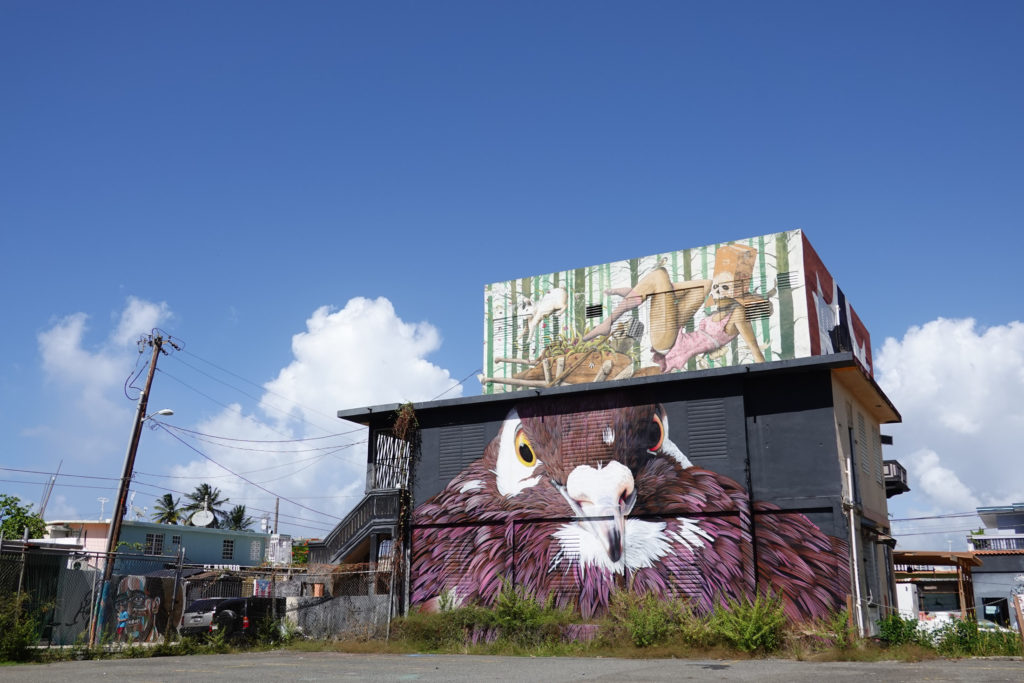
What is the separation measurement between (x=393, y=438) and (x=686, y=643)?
12.2 metres

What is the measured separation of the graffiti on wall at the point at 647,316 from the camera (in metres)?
36.8

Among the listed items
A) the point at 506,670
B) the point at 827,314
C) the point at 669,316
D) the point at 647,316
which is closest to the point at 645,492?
the point at 506,670

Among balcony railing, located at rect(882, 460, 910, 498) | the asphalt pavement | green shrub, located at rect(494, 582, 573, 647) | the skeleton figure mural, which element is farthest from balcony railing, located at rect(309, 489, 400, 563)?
balcony railing, located at rect(882, 460, 910, 498)

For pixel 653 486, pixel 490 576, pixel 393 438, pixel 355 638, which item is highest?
pixel 393 438

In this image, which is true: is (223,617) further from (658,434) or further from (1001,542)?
(1001,542)

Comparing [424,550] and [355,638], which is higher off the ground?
[424,550]

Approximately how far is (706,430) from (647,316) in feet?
58.0

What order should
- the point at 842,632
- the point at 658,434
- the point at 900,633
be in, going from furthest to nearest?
the point at 658,434 → the point at 900,633 → the point at 842,632

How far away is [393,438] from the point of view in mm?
27344

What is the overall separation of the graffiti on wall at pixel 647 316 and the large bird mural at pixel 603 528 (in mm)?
14787

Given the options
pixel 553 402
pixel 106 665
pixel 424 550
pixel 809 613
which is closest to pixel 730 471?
pixel 809 613

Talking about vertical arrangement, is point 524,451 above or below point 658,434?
below

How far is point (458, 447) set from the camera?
1009 inches

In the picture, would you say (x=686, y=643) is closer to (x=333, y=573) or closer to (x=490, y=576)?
(x=490, y=576)
